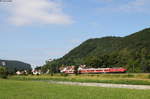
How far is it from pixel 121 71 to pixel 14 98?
83309 mm

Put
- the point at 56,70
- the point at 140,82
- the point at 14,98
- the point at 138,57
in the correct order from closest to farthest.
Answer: the point at 14,98, the point at 140,82, the point at 138,57, the point at 56,70

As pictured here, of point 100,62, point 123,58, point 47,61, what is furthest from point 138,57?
point 47,61

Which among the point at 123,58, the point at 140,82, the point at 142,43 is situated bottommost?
the point at 140,82

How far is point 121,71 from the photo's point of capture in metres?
100

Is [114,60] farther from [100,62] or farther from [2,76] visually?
[2,76]

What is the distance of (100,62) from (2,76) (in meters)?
55.7

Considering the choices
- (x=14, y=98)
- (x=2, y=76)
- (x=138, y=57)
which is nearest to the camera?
(x=14, y=98)

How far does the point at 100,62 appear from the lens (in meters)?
139

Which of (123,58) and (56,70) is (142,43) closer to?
(123,58)

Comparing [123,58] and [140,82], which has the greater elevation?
[123,58]

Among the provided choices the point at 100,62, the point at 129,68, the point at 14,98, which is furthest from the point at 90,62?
the point at 14,98

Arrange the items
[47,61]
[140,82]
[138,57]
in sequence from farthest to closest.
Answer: [47,61] < [138,57] < [140,82]

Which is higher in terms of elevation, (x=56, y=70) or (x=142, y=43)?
(x=142, y=43)

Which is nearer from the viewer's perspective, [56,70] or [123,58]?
[123,58]
